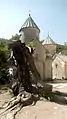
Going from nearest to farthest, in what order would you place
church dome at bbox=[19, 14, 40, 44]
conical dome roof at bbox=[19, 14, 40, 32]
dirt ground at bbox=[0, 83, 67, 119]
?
dirt ground at bbox=[0, 83, 67, 119]
church dome at bbox=[19, 14, 40, 44]
conical dome roof at bbox=[19, 14, 40, 32]

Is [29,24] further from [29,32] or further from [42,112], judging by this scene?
[42,112]

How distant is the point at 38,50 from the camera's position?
27828 mm

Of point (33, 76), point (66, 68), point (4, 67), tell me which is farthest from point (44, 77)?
point (33, 76)

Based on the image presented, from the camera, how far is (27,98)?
34.6 feet

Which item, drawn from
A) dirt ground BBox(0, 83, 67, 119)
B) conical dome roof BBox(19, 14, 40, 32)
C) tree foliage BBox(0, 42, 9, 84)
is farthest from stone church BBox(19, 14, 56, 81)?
dirt ground BBox(0, 83, 67, 119)

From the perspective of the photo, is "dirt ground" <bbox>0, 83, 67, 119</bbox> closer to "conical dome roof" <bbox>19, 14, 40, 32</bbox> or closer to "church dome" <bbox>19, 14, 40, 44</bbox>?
"church dome" <bbox>19, 14, 40, 44</bbox>

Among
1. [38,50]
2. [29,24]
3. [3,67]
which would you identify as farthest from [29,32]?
[3,67]

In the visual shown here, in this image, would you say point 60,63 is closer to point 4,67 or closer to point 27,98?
point 4,67

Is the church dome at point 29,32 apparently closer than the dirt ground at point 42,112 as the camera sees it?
No

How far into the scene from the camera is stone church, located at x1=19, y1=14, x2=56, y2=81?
28.0 m

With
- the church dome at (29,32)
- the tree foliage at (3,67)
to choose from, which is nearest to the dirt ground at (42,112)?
the tree foliage at (3,67)

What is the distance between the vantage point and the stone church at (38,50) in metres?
28.0

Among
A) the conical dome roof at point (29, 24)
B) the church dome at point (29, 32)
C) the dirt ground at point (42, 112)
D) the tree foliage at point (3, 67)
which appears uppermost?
the conical dome roof at point (29, 24)

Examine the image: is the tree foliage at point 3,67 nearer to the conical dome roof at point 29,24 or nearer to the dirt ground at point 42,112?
the dirt ground at point 42,112
